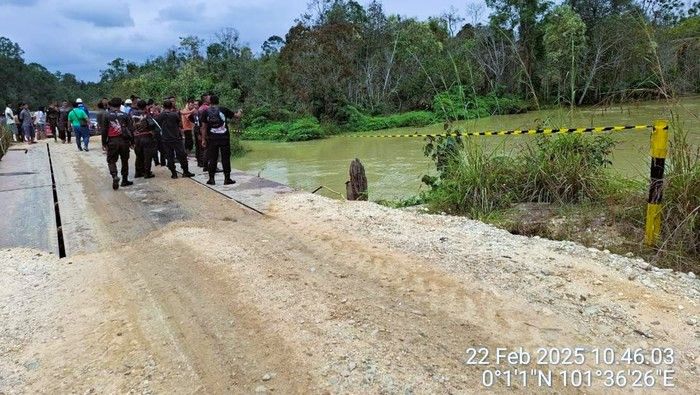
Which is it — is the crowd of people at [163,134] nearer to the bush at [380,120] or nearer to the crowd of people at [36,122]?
the crowd of people at [36,122]

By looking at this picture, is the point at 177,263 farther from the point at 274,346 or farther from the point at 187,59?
the point at 187,59

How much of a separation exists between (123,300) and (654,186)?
4470mm

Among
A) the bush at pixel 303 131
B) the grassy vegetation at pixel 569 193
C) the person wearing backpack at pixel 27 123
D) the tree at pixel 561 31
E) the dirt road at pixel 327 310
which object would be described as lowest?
the dirt road at pixel 327 310

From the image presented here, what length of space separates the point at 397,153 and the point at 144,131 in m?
10.1

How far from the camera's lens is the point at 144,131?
922cm

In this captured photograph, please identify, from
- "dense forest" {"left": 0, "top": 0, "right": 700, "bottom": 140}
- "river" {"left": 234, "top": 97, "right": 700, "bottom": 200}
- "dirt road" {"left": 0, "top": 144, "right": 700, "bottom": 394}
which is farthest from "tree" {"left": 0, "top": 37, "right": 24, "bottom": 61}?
"dirt road" {"left": 0, "top": 144, "right": 700, "bottom": 394}

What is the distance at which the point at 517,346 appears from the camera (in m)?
2.95

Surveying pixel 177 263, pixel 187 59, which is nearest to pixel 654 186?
pixel 177 263

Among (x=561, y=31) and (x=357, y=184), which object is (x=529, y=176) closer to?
(x=357, y=184)

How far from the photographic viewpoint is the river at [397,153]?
20.2 feet

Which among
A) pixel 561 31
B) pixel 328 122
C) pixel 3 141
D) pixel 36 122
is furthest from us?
pixel 561 31

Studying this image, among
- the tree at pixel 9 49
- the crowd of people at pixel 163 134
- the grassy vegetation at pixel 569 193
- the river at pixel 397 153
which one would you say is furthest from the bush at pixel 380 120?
the tree at pixel 9 49

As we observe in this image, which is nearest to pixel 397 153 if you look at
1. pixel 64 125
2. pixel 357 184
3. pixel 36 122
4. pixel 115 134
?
pixel 357 184

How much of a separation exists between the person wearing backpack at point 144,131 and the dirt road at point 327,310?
4011mm
